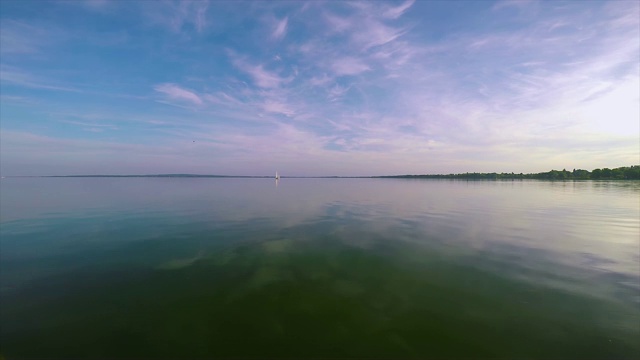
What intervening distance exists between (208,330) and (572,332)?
11373 millimetres

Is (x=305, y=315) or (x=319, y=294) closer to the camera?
(x=305, y=315)

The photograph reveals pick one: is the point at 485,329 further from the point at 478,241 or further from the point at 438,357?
the point at 478,241

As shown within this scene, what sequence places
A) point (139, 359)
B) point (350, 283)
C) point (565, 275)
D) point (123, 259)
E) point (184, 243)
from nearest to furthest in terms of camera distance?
point (139, 359)
point (350, 283)
point (565, 275)
point (123, 259)
point (184, 243)

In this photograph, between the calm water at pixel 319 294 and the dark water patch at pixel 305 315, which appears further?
the calm water at pixel 319 294

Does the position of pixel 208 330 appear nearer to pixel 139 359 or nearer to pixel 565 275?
pixel 139 359

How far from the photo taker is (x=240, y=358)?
7016 millimetres

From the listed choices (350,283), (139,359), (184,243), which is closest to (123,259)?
(184,243)

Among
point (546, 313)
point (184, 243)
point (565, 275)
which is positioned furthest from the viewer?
point (184, 243)

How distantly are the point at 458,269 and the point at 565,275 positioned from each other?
4.79m

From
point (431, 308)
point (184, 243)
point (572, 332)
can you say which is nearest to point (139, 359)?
point (431, 308)

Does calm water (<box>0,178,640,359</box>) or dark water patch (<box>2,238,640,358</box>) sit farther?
calm water (<box>0,178,640,359</box>)

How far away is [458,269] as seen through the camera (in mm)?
13305

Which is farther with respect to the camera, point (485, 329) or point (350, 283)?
point (350, 283)

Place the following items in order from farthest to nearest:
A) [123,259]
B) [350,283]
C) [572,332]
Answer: [123,259] → [350,283] → [572,332]
